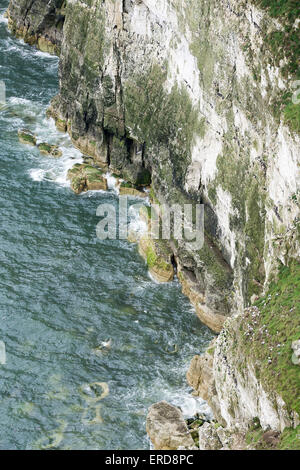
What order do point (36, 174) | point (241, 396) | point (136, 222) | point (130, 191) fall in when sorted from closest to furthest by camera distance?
1. point (241, 396)
2. point (136, 222)
3. point (130, 191)
4. point (36, 174)

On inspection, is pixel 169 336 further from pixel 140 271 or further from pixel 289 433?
pixel 289 433

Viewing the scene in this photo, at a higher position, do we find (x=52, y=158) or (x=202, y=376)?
(x=52, y=158)

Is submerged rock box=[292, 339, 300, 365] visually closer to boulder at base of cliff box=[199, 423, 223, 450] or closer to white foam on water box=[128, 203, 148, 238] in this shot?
boulder at base of cliff box=[199, 423, 223, 450]

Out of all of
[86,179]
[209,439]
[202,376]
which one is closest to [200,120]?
[86,179]

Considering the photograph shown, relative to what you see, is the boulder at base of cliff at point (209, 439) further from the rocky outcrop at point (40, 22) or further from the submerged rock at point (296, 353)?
the rocky outcrop at point (40, 22)

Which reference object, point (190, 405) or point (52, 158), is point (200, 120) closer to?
point (190, 405)
